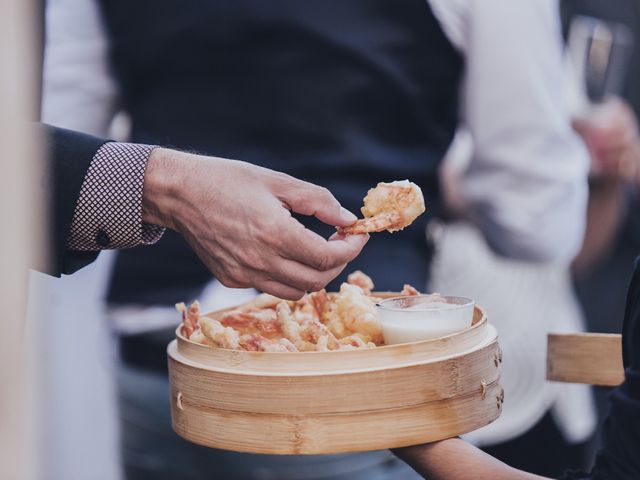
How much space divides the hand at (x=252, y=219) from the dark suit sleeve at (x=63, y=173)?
4.7 inches

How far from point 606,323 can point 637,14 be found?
52.4 inches

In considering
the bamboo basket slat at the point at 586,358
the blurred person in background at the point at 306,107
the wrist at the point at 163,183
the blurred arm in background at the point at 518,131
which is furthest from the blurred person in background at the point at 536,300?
the wrist at the point at 163,183

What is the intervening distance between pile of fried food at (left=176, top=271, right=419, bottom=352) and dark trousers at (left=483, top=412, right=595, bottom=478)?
5.53 feet

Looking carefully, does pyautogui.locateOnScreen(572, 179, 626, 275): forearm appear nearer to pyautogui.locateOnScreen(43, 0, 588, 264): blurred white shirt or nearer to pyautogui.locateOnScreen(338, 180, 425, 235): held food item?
pyautogui.locateOnScreen(43, 0, 588, 264): blurred white shirt

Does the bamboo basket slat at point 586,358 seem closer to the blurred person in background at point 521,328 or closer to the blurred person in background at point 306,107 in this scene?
the blurred person in background at point 306,107

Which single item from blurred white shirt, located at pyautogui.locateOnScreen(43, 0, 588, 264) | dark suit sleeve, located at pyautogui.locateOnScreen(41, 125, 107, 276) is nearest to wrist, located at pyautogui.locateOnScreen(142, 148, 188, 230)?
dark suit sleeve, located at pyautogui.locateOnScreen(41, 125, 107, 276)

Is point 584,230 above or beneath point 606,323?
above

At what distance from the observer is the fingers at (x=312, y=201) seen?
5.30ft

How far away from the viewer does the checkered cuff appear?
5.57 feet

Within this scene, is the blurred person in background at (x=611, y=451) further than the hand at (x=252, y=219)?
No

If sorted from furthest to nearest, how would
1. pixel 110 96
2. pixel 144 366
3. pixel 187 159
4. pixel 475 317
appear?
pixel 110 96, pixel 144 366, pixel 475 317, pixel 187 159

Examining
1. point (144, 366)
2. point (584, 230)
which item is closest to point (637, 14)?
point (584, 230)

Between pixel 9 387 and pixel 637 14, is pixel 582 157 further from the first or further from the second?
pixel 9 387

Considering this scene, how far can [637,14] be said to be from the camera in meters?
4.28
